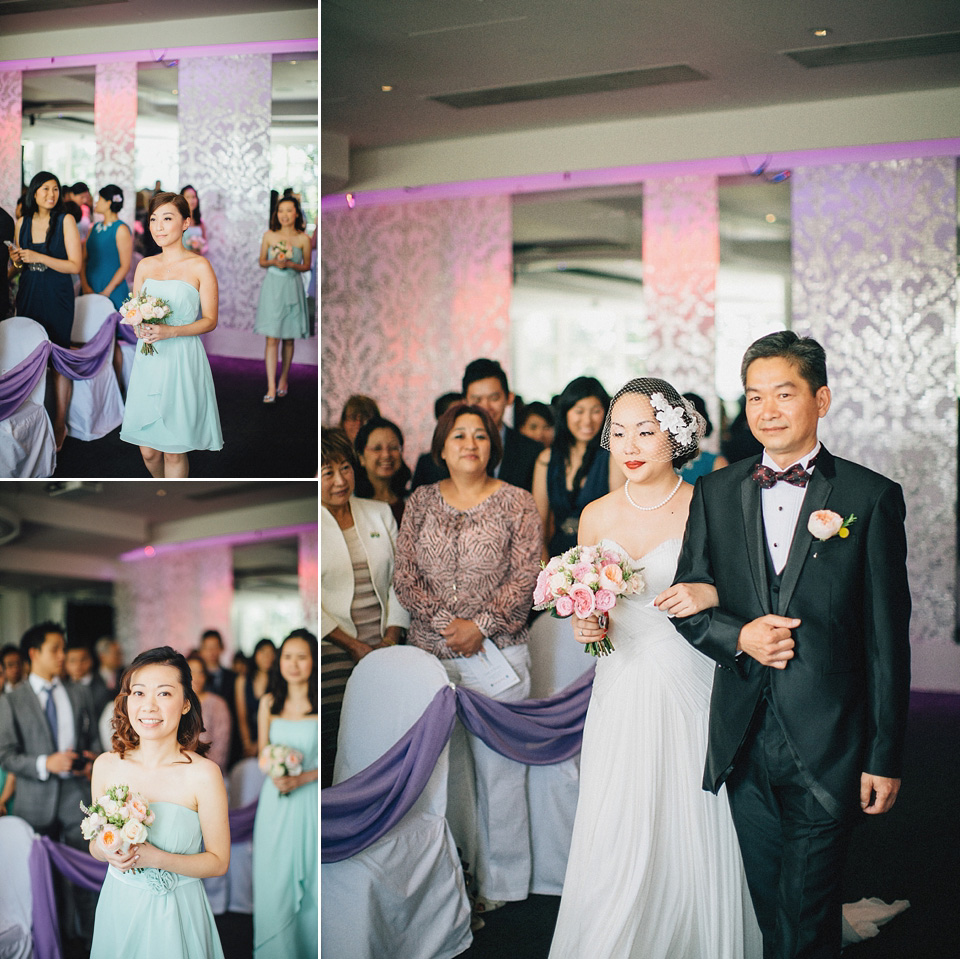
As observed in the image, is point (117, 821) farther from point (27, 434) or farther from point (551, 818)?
point (551, 818)

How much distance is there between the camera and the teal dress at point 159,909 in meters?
2.85

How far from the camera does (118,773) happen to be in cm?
294

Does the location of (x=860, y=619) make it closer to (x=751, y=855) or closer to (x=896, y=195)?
(x=751, y=855)

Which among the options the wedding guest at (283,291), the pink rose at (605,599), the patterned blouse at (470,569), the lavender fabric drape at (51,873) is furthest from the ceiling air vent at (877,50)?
the lavender fabric drape at (51,873)

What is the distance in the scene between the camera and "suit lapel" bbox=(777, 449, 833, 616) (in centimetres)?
261

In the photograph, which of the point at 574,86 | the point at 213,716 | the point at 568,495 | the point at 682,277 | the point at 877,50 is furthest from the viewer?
the point at 682,277

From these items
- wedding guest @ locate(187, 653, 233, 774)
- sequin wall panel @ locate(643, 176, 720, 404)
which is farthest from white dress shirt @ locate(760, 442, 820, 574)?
sequin wall panel @ locate(643, 176, 720, 404)

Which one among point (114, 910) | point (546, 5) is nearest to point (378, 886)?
point (114, 910)

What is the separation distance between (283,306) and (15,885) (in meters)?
1.86

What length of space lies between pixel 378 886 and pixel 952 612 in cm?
454

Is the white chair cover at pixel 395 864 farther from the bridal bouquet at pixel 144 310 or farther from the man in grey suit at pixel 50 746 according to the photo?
the bridal bouquet at pixel 144 310

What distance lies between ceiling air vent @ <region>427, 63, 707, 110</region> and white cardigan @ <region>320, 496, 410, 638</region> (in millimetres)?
2941

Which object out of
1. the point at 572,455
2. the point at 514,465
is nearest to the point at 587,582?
the point at 572,455

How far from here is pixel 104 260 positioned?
9.93 ft
